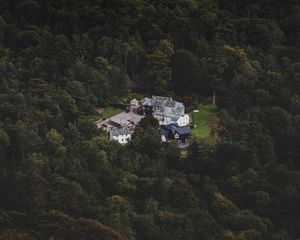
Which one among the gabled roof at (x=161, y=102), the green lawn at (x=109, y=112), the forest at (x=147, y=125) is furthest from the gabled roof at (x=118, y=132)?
the gabled roof at (x=161, y=102)

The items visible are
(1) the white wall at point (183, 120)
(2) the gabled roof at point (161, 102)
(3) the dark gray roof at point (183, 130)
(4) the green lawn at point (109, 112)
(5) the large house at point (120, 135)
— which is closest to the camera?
(5) the large house at point (120, 135)

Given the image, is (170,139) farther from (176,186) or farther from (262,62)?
(262,62)

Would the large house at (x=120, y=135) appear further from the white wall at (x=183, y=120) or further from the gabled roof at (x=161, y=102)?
the gabled roof at (x=161, y=102)

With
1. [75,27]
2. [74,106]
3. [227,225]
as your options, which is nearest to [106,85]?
[74,106]

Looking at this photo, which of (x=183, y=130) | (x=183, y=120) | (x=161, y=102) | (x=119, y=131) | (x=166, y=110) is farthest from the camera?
(x=161, y=102)

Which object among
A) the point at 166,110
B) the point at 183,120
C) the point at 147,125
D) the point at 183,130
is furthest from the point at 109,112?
the point at 183,130

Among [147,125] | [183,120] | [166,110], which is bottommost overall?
[183,120]

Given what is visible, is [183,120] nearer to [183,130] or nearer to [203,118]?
[183,130]
